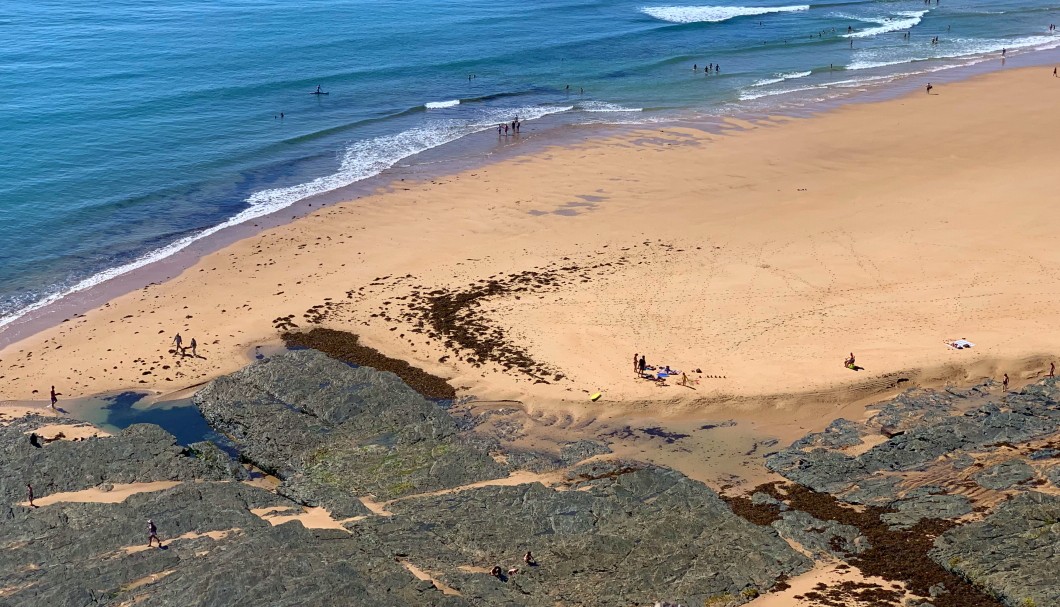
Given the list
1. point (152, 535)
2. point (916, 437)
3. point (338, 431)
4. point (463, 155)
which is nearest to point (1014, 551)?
point (916, 437)

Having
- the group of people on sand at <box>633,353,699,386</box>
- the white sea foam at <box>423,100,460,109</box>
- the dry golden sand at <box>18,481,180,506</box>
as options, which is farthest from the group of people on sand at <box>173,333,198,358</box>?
the white sea foam at <box>423,100,460,109</box>

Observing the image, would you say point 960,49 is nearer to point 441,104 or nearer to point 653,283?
point 441,104

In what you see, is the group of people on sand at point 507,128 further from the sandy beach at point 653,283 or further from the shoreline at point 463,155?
the sandy beach at point 653,283

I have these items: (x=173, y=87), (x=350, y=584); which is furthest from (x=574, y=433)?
(x=173, y=87)

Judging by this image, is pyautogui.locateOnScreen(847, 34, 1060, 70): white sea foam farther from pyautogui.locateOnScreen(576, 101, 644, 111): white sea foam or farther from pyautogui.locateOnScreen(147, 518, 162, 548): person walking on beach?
pyautogui.locateOnScreen(147, 518, 162, 548): person walking on beach

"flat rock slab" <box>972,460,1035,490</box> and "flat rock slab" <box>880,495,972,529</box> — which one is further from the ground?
"flat rock slab" <box>972,460,1035,490</box>
